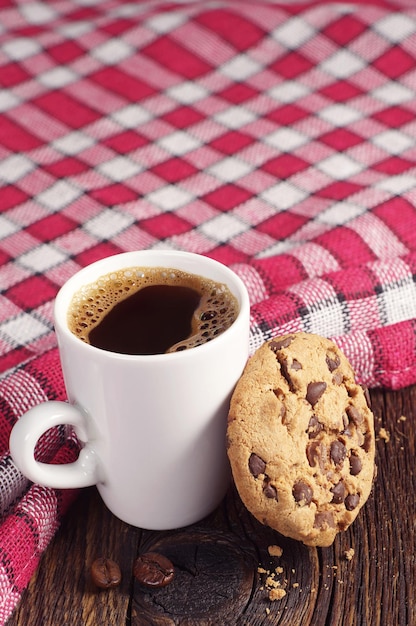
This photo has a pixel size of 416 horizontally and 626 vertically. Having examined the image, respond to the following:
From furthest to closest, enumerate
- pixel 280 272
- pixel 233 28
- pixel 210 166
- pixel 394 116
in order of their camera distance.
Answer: pixel 233 28 < pixel 394 116 < pixel 210 166 < pixel 280 272

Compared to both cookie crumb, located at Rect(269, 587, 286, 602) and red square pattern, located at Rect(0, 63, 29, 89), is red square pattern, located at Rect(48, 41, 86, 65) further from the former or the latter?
cookie crumb, located at Rect(269, 587, 286, 602)

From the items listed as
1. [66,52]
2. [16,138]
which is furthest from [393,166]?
[66,52]

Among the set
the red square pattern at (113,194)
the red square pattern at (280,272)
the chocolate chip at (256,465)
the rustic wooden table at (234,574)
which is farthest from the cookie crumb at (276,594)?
the red square pattern at (113,194)

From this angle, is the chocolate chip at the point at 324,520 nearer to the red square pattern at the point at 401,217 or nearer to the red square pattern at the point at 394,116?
the red square pattern at the point at 401,217

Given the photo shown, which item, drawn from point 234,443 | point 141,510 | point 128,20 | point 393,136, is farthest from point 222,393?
point 128,20

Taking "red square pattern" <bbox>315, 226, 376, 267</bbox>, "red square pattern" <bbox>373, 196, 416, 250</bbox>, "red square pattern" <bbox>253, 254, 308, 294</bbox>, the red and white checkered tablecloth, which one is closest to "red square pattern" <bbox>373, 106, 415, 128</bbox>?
the red and white checkered tablecloth

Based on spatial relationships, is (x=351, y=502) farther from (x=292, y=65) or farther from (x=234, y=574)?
(x=292, y=65)
